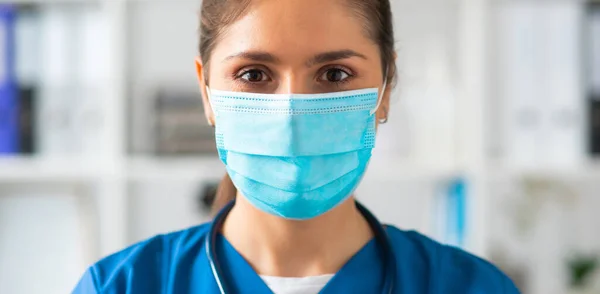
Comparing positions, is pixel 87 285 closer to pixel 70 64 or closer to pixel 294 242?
pixel 294 242

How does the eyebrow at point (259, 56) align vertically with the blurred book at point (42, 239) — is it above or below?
above

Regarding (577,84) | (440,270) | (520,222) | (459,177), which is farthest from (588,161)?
(440,270)

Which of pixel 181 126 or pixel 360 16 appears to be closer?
pixel 360 16

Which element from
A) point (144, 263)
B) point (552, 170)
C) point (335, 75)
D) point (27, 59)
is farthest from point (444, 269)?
point (27, 59)

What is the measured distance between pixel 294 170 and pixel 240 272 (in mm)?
182

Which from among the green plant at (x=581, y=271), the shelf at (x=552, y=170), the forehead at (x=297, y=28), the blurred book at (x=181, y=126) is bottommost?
the green plant at (x=581, y=271)

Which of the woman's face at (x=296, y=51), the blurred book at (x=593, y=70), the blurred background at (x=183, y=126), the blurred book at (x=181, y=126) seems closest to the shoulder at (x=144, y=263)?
the woman's face at (x=296, y=51)

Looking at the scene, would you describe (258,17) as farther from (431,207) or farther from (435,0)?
(431,207)

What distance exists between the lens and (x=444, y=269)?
1.08 m

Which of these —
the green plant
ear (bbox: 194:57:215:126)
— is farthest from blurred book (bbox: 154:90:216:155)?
the green plant

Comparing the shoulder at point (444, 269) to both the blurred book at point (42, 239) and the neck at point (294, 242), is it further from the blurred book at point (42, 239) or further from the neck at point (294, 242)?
the blurred book at point (42, 239)

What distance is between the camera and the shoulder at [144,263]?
104 cm

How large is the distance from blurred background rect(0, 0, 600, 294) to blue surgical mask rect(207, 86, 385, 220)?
0.93m

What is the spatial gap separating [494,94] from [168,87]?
41.9 inches
